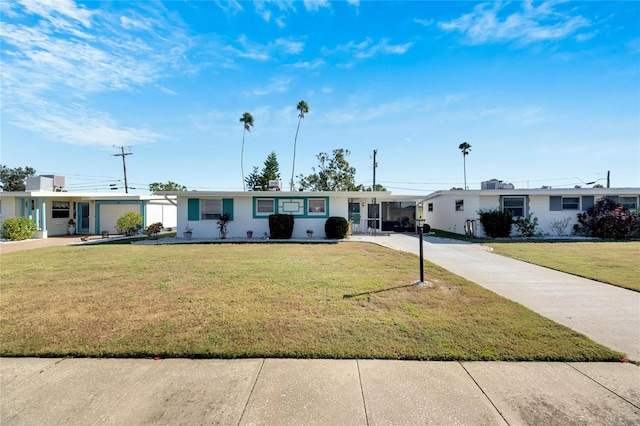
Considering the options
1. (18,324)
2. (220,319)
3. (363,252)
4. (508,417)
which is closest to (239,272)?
(220,319)

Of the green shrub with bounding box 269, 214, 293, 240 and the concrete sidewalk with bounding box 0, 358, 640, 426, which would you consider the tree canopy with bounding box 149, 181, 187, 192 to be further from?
the concrete sidewalk with bounding box 0, 358, 640, 426

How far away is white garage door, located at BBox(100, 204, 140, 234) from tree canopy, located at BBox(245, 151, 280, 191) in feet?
69.7

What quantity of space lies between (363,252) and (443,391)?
329 inches

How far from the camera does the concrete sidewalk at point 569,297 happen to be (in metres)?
3.73

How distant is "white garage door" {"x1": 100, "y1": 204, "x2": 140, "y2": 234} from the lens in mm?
19656

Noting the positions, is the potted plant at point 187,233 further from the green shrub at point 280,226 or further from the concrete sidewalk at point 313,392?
the concrete sidewalk at point 313,392

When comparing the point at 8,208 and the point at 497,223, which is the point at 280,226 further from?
the point at 8,208

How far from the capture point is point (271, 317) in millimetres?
4117

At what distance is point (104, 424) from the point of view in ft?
6.97

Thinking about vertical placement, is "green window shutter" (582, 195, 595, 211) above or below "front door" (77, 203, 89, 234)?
above

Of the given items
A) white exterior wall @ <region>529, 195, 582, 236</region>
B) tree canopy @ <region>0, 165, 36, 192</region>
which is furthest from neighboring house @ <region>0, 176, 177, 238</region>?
tree canopy @ <region>0, 165, 36, 192</region>

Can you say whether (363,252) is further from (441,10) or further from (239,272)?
(441,10)

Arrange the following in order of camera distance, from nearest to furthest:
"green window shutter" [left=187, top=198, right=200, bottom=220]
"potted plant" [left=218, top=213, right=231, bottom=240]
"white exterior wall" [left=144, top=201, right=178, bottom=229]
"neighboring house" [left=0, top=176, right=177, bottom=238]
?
"potted plant" [left=218, top=213, right=231, bottom=240] → "green window shutter" [left=187, top=198, right=200, bottom=220] → "neighboring house" [left=0, top=176, right=177, bottom=238] → "white exterior wall" [left=144, top=201, right=178, bottom=229]

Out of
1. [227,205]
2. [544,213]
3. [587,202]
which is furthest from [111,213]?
[587,202]
